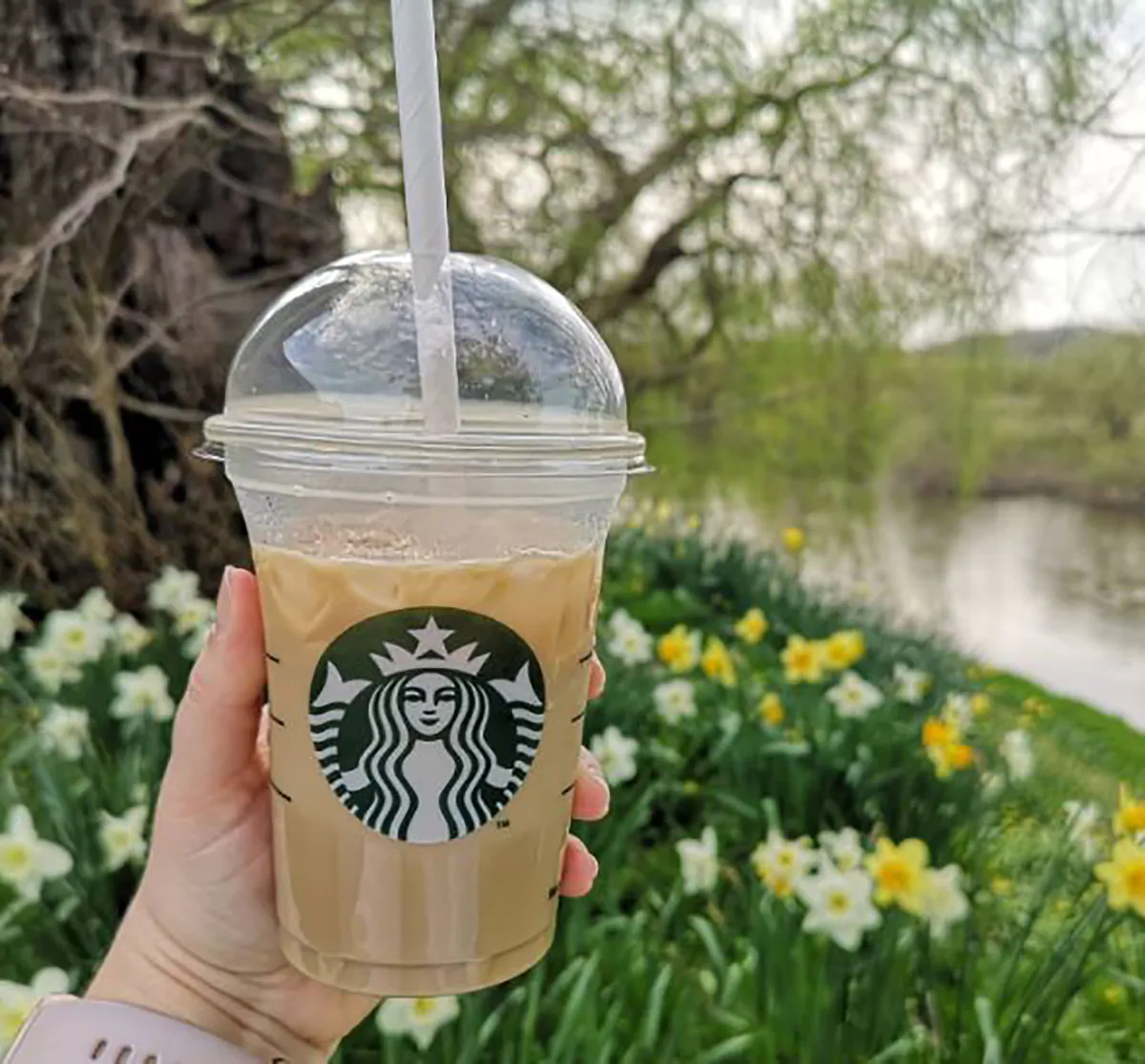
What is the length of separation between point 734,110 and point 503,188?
2.18 feet

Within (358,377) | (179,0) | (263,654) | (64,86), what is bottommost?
(263,654)

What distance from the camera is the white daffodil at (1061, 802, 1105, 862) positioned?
1.54 meters

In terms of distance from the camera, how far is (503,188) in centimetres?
316

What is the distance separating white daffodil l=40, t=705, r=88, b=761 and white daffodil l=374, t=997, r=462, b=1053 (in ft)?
2.52

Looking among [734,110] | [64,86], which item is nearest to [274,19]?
[64,86]

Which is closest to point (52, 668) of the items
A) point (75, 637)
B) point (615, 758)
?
point (75, 637)

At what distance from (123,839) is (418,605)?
888 millimetres

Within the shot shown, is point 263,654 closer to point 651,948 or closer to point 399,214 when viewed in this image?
point 651,948

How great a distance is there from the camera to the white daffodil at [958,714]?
196 cm

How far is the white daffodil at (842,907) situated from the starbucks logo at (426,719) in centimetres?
64

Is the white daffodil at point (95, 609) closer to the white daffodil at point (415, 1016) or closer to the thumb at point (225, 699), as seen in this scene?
the white daffodil at point (415, 1016)

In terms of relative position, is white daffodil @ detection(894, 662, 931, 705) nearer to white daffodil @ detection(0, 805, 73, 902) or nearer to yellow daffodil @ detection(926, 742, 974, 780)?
yellow daffodil @ detection(926, 742, 974, 780)

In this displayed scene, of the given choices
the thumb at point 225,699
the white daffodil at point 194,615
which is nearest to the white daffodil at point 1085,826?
the thumb at point 225,699

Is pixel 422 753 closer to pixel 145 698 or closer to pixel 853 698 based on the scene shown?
pixel 145 698
